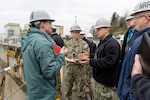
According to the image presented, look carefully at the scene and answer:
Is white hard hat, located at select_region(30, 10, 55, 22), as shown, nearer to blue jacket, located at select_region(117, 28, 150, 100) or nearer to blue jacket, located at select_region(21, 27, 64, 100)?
blue jacket, located at select_region(21, 27, 64, 100)

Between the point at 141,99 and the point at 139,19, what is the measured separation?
1.11 meters

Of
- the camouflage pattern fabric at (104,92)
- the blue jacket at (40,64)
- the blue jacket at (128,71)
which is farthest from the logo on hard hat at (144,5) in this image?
the camouflage pattern fabric at (104,92)

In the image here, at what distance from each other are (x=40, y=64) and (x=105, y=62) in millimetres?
1315

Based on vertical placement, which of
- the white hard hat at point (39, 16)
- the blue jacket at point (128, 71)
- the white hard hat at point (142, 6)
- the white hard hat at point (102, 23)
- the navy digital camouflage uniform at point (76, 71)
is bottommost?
the navy digital camouflage uniform at point (76, 71)

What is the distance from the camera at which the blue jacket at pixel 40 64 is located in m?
2.85

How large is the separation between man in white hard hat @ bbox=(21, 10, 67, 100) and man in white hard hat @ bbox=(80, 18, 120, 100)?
0.90 metres

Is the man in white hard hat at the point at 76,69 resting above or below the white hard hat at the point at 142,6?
below

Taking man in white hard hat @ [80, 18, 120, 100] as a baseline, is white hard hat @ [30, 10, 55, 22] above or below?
above

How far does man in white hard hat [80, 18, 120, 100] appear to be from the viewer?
3707 millimetres

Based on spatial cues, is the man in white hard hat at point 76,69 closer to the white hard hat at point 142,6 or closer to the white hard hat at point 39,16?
the white hard hat at point 39,16

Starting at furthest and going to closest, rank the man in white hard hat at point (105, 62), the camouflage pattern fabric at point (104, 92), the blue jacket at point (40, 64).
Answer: the camouflage pattern fabric at point (104, 92) → the man in white hard hat at point (105, 62) → the blue jacket at point (40, 64)

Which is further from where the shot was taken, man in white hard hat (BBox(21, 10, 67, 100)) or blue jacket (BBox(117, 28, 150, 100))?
man in white hard hat (BBox(21, 10, 67, 100))

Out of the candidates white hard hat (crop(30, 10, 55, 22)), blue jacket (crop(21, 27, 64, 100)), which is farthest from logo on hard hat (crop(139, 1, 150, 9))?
white hard hat (crop(30, 10, 55, 22))

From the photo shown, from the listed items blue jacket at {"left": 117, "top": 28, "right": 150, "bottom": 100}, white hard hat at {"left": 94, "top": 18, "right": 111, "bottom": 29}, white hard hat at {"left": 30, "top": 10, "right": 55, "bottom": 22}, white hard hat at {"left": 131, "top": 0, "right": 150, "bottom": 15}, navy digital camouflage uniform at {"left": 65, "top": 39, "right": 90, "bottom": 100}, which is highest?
white hard hat at {"left": 131, "top": 0, "right": 150, "bottom": 15}
